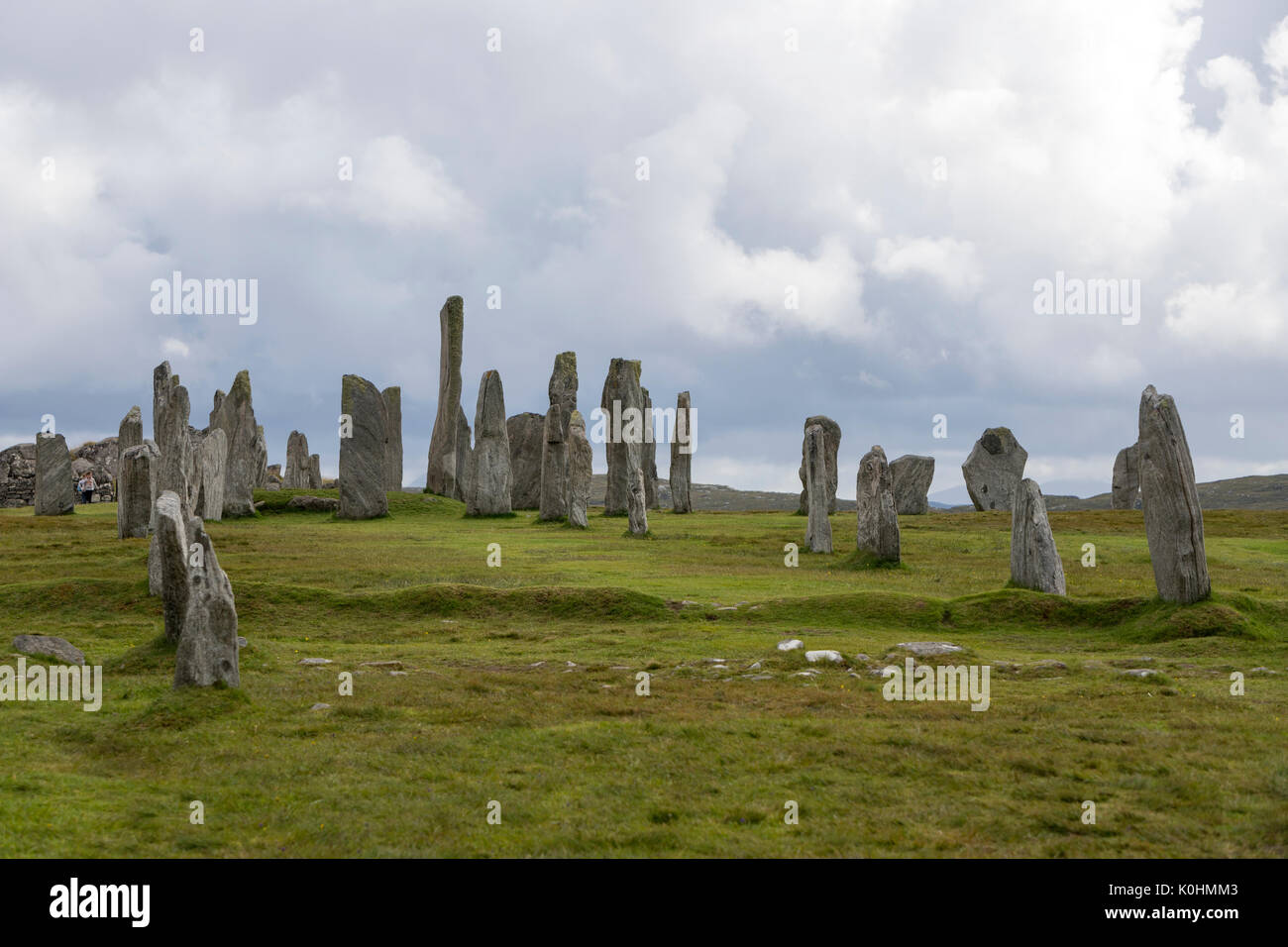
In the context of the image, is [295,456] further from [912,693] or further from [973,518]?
[912,693]

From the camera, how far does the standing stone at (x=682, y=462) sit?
5538 cm

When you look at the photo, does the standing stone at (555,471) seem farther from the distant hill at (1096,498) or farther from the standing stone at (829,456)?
the distant hill at (1096,498)

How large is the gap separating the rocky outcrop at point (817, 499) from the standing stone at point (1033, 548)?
9960mm

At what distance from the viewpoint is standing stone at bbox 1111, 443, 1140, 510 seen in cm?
5738

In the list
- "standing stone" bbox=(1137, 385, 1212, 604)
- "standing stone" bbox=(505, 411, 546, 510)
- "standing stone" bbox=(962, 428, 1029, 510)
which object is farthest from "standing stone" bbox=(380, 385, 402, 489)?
"standing stone" bbox=(1137, 385, 1212, 604)

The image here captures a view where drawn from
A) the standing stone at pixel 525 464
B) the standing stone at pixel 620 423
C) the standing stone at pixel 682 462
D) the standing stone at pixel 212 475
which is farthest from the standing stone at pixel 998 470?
the standing stone at pixel 212 475

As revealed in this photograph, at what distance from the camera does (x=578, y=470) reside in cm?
4022

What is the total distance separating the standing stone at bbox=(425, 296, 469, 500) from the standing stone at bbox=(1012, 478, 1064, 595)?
112 feet

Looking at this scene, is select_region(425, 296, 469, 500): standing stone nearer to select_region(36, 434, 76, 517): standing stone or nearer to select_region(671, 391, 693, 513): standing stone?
select_region(671, 391, 693, 513): standing stone

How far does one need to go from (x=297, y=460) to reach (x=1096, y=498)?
90.6 meters

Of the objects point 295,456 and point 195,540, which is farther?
point 295,456
